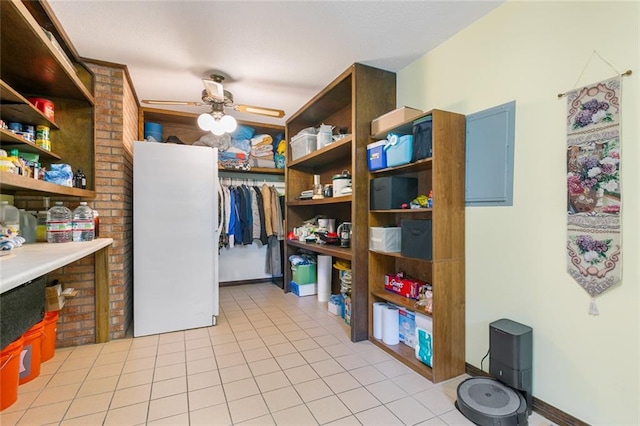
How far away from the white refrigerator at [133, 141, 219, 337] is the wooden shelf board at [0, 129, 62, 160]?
25.4 inches

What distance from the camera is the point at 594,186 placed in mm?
1527

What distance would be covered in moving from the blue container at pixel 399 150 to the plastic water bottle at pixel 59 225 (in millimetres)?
2620

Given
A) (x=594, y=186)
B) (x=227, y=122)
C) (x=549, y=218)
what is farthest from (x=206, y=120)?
(x=594, y=186)

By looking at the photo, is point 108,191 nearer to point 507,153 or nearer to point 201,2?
point 201,2

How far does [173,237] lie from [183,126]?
2.36 m

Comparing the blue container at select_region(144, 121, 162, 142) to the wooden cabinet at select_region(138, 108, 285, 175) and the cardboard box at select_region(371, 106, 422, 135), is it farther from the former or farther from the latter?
the cardboard box at select_region(371, 106, 422, 135)

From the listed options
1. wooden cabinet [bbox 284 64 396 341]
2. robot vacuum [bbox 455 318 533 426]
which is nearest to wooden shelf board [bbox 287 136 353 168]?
wooden cabinet [bbox 284 64 396 341]

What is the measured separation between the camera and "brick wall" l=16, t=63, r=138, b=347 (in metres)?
2.65

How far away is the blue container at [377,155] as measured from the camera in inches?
99.0

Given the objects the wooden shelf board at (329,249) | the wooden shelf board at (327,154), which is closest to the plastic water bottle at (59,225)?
the wooden shelf board at (329,249)

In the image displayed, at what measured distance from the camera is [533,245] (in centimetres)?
181

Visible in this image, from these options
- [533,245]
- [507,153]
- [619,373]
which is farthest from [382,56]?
[619,373]

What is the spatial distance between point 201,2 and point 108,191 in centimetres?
188

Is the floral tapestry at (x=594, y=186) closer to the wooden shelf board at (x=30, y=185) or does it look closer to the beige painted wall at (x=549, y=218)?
the beige painted wall at (x=549, y=218)
